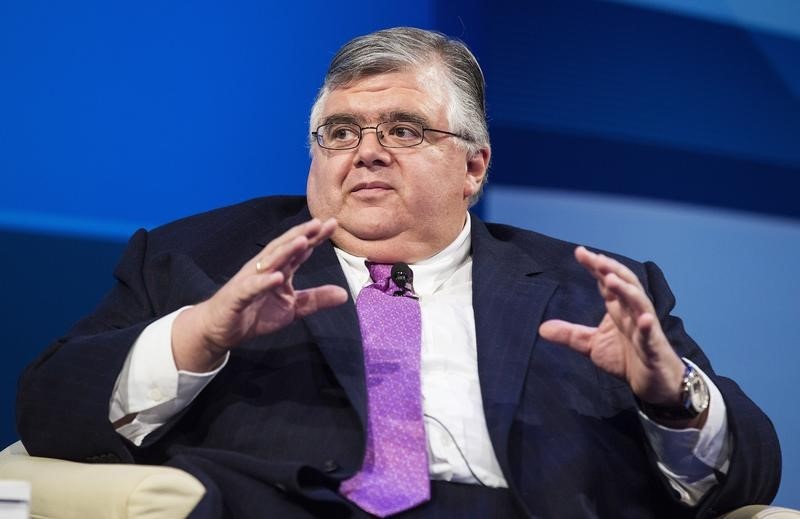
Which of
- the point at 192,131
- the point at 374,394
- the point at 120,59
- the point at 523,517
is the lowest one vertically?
the point at 523,517

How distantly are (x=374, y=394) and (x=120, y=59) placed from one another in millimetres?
1243

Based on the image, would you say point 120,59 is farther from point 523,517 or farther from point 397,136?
point 523,517

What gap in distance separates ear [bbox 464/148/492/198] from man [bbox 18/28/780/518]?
10 centimetres

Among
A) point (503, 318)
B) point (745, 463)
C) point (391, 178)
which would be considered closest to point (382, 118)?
point (391, 178)

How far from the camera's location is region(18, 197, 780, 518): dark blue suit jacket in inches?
75.1

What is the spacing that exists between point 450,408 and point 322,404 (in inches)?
9.4

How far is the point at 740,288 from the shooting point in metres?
3.15

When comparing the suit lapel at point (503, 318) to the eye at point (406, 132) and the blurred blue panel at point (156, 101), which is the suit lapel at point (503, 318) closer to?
the eye at point (406, 132)

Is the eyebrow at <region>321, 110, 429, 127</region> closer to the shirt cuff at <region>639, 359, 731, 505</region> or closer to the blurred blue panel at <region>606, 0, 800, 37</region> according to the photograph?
the shirt cuff at <region>639, 359, 731, 505</region>

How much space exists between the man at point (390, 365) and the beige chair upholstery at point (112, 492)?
6 centimetres

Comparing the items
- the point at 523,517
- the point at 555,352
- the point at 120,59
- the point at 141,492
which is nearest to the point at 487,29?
the point at 120,59

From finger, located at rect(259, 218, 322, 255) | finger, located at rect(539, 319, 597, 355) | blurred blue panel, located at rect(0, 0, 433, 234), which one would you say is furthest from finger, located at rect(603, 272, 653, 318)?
blurred blue panel, located at rect(0, 0, 433, 234)

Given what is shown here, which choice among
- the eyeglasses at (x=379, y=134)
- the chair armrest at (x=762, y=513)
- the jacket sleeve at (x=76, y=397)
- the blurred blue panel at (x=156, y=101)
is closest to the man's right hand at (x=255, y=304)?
the jacket sleeve at (x=76, y=397)

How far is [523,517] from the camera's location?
76.3 inches
